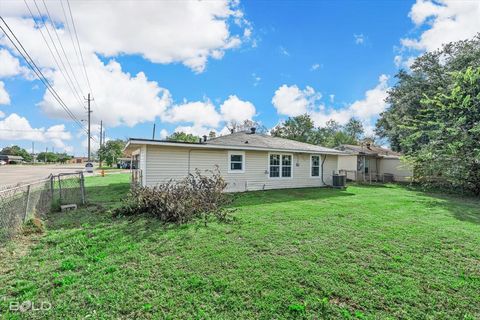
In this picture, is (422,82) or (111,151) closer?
(422,82)

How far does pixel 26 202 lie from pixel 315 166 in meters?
13.2

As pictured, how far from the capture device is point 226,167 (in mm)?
12070

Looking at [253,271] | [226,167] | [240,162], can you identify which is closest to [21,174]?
[226,167]

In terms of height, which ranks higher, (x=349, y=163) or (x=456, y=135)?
(x=456, y=135)

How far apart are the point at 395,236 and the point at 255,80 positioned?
17557mm

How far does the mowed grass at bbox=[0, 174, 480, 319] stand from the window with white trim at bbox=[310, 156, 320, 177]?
344 inches

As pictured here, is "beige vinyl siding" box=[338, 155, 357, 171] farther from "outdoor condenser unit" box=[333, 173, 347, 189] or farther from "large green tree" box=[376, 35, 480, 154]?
"outdoor condenser unit" box=[333, 173, 347, 189]

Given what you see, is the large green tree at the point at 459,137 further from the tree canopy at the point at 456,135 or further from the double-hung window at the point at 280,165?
the double-hung window at the point at 280,165

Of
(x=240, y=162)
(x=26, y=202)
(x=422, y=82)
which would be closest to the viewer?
(x=26, y=202)

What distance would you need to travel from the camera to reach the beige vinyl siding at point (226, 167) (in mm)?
10453

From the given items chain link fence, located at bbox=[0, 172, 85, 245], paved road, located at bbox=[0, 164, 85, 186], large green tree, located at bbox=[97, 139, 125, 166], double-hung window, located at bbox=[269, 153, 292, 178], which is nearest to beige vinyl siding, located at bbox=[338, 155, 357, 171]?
double-hung window, located at bbox=[269, 153, 292, 178]

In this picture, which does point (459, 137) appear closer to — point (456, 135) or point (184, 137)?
point (456, 135)

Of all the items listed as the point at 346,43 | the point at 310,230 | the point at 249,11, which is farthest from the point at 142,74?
the point at 310,230

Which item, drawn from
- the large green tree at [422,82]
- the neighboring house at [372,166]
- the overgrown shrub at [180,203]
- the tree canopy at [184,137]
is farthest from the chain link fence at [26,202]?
the tree canopy at [184,137]
